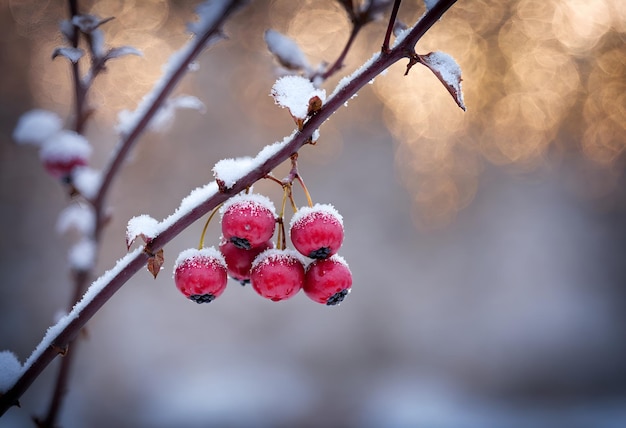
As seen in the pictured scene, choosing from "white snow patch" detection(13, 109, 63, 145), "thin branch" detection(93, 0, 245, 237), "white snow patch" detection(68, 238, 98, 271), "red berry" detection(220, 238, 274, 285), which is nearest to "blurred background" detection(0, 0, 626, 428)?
"white snow patch" detection(13, 109, 63, 145)

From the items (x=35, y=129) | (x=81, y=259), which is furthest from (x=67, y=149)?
(x=81, y=259)

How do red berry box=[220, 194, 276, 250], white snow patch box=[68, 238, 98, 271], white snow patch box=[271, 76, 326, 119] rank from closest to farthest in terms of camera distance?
white snow patch box=[271, 76, 326, 119] → red berry box=[220, 194, 276, 250] → white snow patch box=[68, 238, 98, 271]

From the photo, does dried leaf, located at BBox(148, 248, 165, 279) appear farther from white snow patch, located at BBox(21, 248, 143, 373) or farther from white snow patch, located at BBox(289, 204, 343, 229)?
white snow patch, located at BBox(289, 204, 343, 229)

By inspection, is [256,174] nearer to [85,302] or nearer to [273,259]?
[273,259]

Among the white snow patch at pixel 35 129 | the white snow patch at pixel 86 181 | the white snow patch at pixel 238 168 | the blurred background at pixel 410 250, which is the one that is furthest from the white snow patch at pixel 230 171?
the blurred background at pixel 410 250

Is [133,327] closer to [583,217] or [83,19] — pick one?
[83,19]

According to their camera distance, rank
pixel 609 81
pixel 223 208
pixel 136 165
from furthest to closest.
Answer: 1. pixel 609 81
2. pixel 136 165
3. pixel 223 208

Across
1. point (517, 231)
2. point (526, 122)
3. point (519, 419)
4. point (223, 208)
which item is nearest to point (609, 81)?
point (526, 122)
